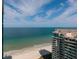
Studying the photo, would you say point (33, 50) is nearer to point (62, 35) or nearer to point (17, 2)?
point (62, 35)

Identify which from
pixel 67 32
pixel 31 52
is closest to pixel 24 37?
pixel 31 52

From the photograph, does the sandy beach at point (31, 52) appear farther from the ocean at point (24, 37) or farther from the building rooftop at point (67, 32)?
the building rooftop at point (67, 32)

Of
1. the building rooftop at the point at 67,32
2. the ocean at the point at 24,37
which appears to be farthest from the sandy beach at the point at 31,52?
the building rooftop at the point at 67,32

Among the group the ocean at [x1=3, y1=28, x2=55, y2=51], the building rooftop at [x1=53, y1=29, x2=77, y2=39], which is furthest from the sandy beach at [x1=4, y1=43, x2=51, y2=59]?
the building rooftop at [x1=53, y1=29, x2=77, y2=39]

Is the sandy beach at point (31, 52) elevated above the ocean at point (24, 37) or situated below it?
below

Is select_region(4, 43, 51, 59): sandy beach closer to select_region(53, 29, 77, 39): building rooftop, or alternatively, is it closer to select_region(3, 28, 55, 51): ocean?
select_region(3, 28, 55, 51): ocean

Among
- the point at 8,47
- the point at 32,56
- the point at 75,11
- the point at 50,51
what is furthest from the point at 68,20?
the point at 8,47

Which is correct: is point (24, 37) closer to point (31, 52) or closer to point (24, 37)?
point (24, 37)

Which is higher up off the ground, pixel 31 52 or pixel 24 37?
pixel 24 37
